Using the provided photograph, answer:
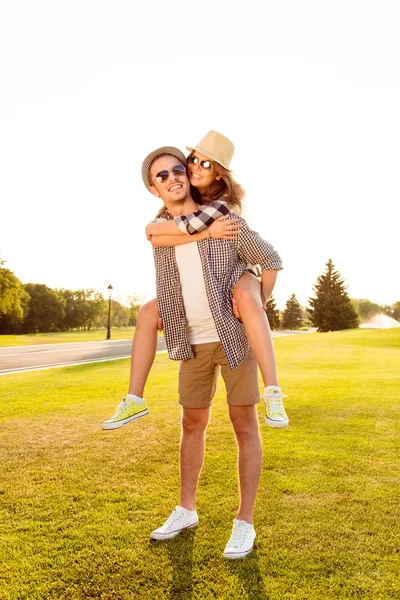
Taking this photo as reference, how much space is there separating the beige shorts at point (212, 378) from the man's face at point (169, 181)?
2.96 feet

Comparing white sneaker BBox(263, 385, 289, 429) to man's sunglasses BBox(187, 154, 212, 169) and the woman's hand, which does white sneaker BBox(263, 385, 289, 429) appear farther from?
man's sunglasses BBox(187, 154, 212, 169)

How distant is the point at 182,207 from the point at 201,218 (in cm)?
33

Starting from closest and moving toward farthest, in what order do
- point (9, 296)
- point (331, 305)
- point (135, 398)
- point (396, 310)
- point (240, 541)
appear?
point (240, 541) < point (135, 398) < point (9, 296) < point (331, 305) < point (396, 310)

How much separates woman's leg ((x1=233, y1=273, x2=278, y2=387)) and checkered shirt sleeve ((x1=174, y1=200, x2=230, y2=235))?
0.41 meters

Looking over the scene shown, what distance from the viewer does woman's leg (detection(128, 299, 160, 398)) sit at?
3256 millimetres

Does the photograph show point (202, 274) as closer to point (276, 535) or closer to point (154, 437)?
point (276, 535)

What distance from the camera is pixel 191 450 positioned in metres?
3.42

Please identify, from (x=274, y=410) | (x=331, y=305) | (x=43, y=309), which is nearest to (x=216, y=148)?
(x=274, y=410)

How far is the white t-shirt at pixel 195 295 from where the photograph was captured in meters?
3.14

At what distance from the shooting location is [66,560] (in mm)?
2912

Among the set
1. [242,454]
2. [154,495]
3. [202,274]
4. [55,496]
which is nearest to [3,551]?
[55,496]

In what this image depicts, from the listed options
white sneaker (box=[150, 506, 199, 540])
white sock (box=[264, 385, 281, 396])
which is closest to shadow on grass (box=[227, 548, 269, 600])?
white sneaker (box=[150, 506, 199, 540])

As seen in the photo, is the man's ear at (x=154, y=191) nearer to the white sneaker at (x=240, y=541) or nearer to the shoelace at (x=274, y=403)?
the shoelace at (x=274, y=403)

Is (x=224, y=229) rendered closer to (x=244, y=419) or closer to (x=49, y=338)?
(x=244, y=419)
